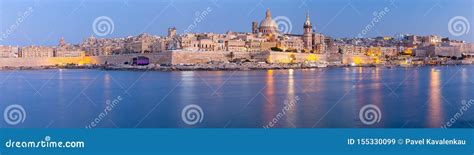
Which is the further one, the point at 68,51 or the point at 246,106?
the point at 68,51

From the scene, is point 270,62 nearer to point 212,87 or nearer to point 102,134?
point 212,87

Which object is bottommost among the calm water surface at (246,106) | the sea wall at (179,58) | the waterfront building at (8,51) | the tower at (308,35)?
the calm water surface at (246,106)

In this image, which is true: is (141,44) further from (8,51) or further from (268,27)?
(268,27)

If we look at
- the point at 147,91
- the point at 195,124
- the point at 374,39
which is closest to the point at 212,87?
the point at 147,91

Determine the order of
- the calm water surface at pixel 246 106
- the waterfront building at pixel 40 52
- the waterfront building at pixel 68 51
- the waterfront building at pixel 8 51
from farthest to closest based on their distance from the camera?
the waterfront building at pixel 40 52 < the waterfront building at pixel 68 51 < the waterfront building at pixel 8 51 < the calm water surface at pixel 246 106

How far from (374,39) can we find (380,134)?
53.5 feet

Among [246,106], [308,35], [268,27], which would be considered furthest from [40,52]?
[246,106]

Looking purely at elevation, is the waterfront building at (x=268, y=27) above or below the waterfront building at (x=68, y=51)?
above

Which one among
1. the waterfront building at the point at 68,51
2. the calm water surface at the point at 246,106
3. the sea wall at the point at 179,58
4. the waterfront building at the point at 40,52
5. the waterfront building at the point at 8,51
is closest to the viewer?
the calm water surface at the point at 246,106

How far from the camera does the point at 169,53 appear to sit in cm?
1155

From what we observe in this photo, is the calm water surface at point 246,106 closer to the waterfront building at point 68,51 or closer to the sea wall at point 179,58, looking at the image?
the sea wall at point 179,58

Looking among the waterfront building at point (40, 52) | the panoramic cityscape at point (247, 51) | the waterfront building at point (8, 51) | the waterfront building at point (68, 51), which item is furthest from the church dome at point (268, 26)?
the waterfront building at point (8, 51)

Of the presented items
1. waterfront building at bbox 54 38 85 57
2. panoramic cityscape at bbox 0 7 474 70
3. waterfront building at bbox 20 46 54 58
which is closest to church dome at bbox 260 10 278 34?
panoramic cityscape at bbox 0 7 474 70

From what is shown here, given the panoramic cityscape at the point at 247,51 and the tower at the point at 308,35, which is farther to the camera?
the tower at the point at 308,35
